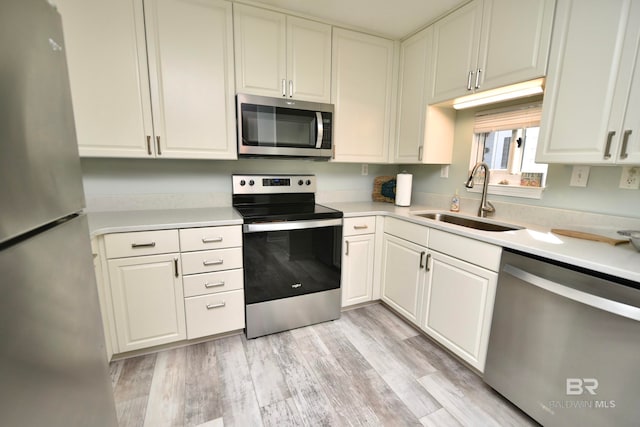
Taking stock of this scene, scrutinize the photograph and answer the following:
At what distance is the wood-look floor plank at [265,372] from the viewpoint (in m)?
1.49

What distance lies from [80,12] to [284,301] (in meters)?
2.18

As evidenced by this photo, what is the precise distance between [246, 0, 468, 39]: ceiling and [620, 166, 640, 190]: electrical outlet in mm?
1411

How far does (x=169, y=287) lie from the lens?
1727mm

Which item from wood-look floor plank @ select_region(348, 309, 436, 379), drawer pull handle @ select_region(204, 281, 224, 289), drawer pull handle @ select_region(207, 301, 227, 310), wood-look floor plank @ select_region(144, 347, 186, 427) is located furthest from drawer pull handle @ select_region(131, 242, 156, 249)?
wood-look floor plank @ select_region(348, 309, 436, 379)

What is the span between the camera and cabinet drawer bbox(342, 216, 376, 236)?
2189 millimetres

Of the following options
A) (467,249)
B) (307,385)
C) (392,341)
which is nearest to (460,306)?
(467,249)

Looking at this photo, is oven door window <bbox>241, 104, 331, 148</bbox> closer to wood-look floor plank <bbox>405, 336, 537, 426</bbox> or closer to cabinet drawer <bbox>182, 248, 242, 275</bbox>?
cabinet drawer <bbox>182, 248, 242, 275</bbox>

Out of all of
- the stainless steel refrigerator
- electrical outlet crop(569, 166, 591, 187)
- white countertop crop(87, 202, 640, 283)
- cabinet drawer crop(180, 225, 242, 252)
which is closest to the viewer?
the stainless steel refrigerator

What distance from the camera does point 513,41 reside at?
156cm

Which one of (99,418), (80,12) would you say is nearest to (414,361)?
(99,418)

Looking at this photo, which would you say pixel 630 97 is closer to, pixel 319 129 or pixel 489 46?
pixel 489 46

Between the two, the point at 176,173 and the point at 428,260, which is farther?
the point at 176,173

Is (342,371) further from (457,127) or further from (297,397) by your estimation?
(457,127)

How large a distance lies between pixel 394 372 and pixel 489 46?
212 centimetres
